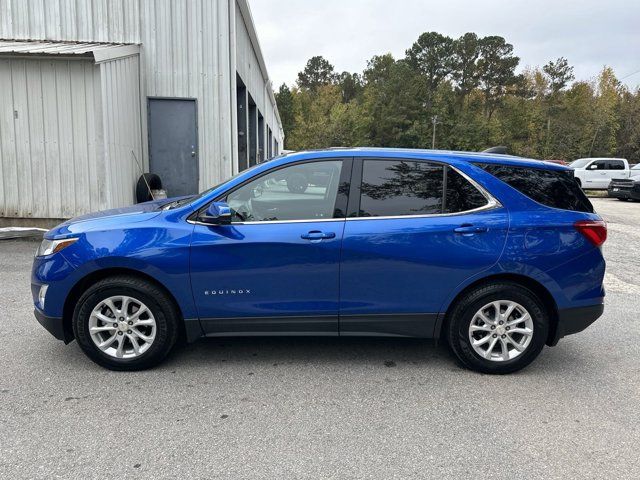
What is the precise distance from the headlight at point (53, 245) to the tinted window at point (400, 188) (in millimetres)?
2203

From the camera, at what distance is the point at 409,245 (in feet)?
12.1

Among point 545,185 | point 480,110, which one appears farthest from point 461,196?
point 480,110

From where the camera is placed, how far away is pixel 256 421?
316 cm

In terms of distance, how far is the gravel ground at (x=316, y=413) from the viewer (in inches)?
107

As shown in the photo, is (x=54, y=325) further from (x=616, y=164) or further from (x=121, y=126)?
(x=616, y=164)

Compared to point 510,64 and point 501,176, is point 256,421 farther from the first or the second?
point 510,64

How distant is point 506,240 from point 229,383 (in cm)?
232

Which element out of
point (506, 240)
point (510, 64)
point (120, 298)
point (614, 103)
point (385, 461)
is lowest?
point (385, 461)

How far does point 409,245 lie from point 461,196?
0.59m

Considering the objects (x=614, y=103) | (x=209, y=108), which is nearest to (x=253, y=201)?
(x=209, y=108)

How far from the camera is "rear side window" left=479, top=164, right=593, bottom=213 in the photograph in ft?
12.8

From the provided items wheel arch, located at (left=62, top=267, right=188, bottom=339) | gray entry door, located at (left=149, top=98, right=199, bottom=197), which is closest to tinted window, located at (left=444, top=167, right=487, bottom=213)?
wheel arch, located at (left=62, top=267, right=188, bottom=339)

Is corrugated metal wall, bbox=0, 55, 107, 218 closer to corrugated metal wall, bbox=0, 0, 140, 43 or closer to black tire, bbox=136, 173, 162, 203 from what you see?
black tire, bbox=136, 173, 162, 203

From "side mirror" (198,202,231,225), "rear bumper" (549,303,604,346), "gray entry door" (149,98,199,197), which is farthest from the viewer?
"gray entry door" (149,98,199,197)
